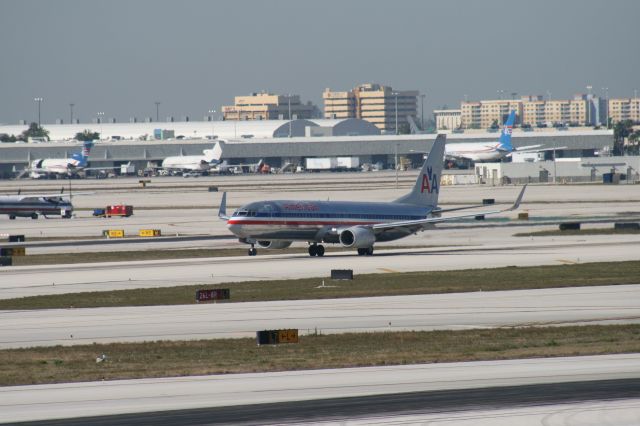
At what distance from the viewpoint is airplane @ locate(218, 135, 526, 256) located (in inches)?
2758

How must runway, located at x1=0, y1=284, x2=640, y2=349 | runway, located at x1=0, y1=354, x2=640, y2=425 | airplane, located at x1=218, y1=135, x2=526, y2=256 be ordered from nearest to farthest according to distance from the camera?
runway, located at x1=0, y1=354, x2=640, y2=425 → runway, located at x1=0, y1=284, x2=640, y2=349 → airplane, located at x1=218, y1=135, x2=526, y2=256

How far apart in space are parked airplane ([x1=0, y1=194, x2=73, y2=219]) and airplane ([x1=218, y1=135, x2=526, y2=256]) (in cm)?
5743

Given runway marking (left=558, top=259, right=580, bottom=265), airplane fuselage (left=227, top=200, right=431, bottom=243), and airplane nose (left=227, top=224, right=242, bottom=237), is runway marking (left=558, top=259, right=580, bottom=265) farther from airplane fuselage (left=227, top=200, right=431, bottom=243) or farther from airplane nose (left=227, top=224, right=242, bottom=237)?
airplane nose (left=227, top=224, right=242, bottom=237)

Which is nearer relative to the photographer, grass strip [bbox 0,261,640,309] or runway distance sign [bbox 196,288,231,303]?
runway distance sign [bbox 196,288,231,303]

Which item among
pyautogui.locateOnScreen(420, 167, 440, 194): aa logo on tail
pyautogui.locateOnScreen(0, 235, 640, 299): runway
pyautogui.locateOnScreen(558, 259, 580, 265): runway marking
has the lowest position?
pyautogui.locateOnScreen(0, 235, 640, 299): runway

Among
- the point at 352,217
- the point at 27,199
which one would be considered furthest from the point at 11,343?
the point at 27,199

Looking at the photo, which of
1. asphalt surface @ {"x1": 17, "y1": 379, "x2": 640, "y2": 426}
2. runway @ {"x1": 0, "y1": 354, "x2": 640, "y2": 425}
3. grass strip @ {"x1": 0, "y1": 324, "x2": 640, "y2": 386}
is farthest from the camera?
grass strip @ {"x1": 0, "y1": 324, "x2": 640, "y2": 386}

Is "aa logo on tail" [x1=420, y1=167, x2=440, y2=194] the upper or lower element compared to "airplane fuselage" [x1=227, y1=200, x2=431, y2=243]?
upper

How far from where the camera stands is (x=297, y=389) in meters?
29.2

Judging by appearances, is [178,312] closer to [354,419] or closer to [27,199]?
[354,419]

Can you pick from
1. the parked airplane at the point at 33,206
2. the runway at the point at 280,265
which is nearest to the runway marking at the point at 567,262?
the runway at the point at 280,265

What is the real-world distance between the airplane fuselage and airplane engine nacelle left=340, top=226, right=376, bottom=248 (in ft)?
1.93

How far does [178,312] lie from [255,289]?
323 inches

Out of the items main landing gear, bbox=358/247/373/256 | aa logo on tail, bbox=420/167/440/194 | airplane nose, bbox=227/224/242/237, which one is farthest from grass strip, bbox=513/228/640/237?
airplane nose, bbox=227/224/242/237
